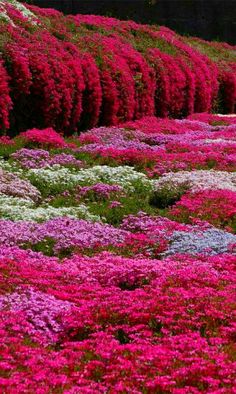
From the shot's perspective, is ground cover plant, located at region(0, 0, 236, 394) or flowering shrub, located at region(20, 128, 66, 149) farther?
flowering shrub, located at region(20, 128, 66, 149)

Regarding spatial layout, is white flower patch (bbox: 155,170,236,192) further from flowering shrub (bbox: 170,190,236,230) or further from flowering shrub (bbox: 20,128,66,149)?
flowering shrub (bbox: 20,128,66,149)

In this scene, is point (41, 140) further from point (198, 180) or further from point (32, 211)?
point (32, 211)

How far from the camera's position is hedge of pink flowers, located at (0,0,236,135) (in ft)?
65.4

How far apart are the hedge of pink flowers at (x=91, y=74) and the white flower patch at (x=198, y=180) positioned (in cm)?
500

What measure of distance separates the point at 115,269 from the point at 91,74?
540 inches

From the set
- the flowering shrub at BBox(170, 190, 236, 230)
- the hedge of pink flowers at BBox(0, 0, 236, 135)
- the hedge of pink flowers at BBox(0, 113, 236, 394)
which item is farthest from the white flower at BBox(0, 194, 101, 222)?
the hedge of pink flowers at BBox(0, 0, 236, 135)

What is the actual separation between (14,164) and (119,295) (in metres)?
7.54

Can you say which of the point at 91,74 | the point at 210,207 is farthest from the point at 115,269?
the point at 91,74

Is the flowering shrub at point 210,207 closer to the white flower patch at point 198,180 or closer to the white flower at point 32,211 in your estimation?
the white flower patch at point 198,180

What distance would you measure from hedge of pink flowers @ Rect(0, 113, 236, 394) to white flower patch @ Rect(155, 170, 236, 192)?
0.04 m

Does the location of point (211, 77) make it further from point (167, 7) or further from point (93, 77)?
point (167, 7)

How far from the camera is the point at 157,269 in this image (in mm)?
→ 9391

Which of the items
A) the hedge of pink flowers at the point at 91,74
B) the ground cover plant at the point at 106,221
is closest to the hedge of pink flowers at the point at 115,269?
the ground cover plant at the point at 106,221

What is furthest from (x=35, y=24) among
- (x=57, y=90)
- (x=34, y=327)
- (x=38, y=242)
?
(x=34, y=327)
